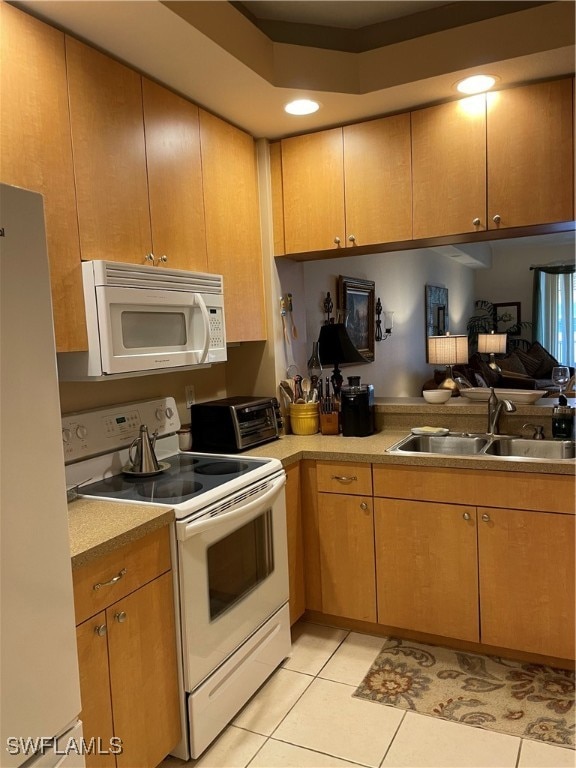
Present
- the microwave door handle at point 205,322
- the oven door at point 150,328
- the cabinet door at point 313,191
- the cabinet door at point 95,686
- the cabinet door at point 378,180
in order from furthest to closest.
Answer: the cabinet door at point 313,191, the cabinet door at point 378,180, the microwave door handle at point 205,322, the oven door at point 150,328, the cabinet door at point 95,686

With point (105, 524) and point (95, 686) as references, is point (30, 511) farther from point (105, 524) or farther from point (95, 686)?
point (95, 686)

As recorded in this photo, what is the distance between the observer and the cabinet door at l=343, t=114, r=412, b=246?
2.66 metres

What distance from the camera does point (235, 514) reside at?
2010 mm

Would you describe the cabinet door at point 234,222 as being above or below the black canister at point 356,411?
above

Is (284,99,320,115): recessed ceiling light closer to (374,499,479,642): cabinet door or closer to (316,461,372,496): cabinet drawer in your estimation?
(316,461,372,496): cabinet drawer

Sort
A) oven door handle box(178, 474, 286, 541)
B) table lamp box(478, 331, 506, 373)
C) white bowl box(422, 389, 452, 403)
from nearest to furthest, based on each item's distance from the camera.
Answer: oven door handle box(178, 474, 286, 541)
white bowl box(422, 389, 452, 403)
table lamp box(478, 331, 506, 373)

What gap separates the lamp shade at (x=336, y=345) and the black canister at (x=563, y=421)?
3.63 feet

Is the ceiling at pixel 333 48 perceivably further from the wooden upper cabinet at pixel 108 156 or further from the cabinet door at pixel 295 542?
the cabinet door at pixel 295 542

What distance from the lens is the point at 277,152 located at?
2.92 m

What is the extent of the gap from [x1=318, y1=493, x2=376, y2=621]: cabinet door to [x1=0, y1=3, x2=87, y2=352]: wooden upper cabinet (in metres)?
1.34

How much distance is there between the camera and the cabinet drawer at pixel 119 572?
151 centimetres

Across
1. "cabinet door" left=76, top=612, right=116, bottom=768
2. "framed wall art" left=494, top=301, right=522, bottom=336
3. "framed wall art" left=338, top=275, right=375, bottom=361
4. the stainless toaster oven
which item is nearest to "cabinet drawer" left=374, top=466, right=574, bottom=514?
the stainless toaster oven

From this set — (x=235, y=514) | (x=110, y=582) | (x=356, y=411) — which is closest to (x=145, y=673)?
(x=110, y=582)

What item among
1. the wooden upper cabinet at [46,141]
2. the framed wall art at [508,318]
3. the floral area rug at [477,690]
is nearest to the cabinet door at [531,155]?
the wooden upper cabinet at [46,141]
